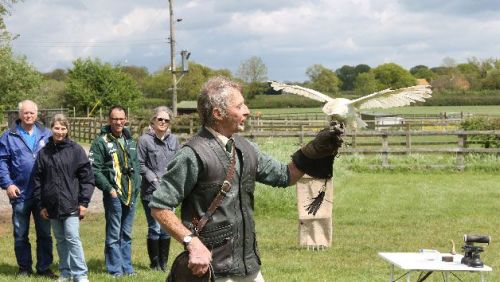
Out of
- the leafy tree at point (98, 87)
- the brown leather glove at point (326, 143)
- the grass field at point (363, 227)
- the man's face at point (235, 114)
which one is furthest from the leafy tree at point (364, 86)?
the leafy tree at point (98, 87)

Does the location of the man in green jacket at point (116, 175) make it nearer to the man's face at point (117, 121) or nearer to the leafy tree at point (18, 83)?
the man's face at point (117, 121)

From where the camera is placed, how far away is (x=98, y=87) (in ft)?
201

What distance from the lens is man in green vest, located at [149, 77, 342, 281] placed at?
3.85 m

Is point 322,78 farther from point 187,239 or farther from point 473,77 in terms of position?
point 473,77

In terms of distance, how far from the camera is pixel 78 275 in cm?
765

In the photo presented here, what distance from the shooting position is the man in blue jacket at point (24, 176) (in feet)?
26.8

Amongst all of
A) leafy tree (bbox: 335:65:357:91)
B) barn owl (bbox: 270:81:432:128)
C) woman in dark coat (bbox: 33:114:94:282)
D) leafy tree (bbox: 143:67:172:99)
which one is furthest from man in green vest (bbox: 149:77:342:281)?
leafy tree (bbox: 143:67:172:99)

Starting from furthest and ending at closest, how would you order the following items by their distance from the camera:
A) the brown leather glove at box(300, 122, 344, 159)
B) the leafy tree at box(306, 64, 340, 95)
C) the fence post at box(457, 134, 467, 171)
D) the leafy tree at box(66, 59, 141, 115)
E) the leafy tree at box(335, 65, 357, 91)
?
the leafy tree at box(66, 59, 141, 115)
the fence post at box(457, 134, 467, 171)
the leafy tree at box(335, 65, 357, 91)
the leafy tree at box(306, 64, 340, 95)
the brown leather glove at box(300, 122, 344, 159)

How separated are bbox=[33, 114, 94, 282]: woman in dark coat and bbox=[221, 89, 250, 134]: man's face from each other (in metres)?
4.03

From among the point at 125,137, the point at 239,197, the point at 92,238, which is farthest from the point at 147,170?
the point at 239,197

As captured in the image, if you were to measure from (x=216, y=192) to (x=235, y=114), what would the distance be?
42 centimetres

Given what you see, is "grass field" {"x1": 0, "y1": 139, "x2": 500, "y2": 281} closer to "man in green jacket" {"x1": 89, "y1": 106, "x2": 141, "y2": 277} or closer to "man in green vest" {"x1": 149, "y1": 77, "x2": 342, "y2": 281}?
"man in green jacket" {"x1": 89, "y1": 106, "x2": 141, "y2": 277}

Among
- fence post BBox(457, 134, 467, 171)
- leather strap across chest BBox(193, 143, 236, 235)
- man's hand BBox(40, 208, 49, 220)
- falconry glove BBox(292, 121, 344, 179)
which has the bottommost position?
fence post BBox(457, 134, 467, 171)

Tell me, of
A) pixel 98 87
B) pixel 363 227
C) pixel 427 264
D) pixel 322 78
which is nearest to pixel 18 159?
pixel 322 78
